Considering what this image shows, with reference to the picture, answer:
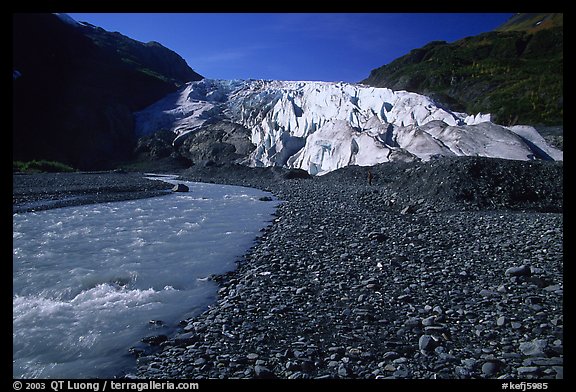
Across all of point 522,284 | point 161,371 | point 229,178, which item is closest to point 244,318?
point 161,371

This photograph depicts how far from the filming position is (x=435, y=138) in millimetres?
25719

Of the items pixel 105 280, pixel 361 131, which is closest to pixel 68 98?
pixel 361 131

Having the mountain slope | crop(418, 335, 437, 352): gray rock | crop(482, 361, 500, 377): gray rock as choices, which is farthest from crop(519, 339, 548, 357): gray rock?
the mountain slope

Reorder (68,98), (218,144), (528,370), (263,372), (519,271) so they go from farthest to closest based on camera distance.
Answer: (68,98) < (218,144) < (519,271) < (263,372) < (528,370)

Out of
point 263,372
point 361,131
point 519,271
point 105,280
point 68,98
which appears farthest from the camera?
point 68,98

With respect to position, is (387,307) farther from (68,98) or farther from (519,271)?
(68,98)

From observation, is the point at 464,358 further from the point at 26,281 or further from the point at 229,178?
the point at 229,178

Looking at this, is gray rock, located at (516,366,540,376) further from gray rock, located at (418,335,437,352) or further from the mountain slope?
the mountain slope

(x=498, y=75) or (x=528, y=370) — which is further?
(x=498, y=75)

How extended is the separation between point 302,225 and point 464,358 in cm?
749

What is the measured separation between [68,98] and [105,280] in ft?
194

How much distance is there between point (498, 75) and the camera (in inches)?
1503

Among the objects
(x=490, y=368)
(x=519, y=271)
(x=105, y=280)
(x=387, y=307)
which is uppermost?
(x=519, y=271)

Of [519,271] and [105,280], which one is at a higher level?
[519,271]
